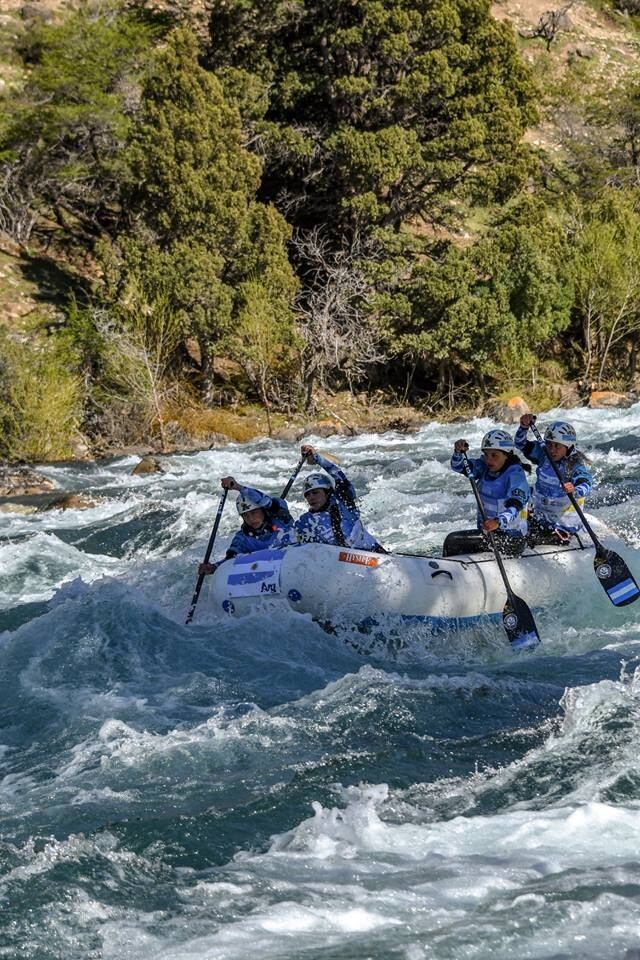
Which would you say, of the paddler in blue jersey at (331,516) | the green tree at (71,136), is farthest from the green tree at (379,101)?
the paddler in blue jersey at (331,516)

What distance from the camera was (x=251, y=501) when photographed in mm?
10516

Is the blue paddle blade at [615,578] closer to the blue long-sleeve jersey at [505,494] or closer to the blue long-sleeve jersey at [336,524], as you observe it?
the blue long-sleeve jersey at [505,494]

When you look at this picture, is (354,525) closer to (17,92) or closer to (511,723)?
(511,723)

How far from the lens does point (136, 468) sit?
2056 cm

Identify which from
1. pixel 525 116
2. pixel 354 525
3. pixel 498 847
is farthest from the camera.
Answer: pixel 525 116

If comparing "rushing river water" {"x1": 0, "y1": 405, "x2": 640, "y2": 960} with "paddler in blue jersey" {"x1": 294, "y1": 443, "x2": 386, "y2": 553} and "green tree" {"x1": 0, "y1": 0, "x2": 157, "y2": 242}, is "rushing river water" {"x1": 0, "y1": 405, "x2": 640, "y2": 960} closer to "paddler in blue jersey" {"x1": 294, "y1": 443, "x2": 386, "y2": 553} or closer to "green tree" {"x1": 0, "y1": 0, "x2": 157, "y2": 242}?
"paddler in blue jersey" {"x1": 294, "y1": 443, "x2": 386, "y2": 553}

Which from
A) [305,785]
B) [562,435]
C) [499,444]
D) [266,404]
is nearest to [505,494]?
[499,444]

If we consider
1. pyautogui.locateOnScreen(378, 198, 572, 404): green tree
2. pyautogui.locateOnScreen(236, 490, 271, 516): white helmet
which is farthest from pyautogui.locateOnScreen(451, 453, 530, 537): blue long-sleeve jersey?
pyautogui.locateOnScreen(378, 198, 572, 404): green tree

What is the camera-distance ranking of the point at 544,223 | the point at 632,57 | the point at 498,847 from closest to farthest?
the point at 498,847 < the point at 544,223 < the point at 632,57

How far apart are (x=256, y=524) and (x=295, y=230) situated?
23111 mm

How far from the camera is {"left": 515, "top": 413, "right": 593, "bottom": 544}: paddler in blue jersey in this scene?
1041 cm

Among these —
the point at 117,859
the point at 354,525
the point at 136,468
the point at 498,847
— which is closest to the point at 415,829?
the point at 498,847

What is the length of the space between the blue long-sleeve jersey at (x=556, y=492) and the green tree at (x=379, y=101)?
1916cm

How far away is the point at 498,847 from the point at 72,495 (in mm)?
13254
